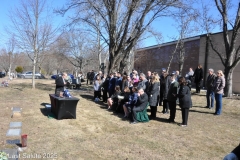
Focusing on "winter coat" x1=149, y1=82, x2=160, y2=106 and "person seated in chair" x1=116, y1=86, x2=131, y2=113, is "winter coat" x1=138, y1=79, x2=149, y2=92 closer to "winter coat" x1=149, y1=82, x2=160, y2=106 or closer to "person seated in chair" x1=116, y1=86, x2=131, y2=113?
"person seated in chair" x1=116, y1=86, x2=131, y2=113

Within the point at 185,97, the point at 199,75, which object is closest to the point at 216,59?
the point at 199,75

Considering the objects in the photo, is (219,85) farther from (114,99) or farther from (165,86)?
(114,99)

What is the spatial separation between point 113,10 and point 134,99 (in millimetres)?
8269

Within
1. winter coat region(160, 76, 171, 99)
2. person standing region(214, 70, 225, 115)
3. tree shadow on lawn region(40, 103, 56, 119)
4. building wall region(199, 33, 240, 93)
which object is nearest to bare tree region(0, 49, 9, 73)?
building wall region(199, 33, 240, 93)

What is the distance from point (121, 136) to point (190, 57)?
2162 cm

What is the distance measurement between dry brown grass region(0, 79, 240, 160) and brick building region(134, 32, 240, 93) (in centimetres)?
1306

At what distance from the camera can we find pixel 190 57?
85.2 feet

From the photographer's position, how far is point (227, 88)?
13.4 meters

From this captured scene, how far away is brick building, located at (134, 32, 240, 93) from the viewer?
68.6 ft

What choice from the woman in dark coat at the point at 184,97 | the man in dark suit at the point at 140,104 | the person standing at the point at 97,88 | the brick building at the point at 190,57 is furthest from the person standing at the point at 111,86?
the brick building at the point at 190,57

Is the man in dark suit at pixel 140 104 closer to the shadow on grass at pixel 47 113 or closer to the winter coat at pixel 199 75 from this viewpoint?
the shadow on grass at pixel 47 113

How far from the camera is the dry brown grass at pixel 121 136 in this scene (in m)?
5.21

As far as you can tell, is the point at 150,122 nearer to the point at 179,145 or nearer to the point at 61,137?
the point at 179,145

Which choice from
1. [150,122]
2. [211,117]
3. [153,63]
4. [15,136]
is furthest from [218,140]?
[153,63]
